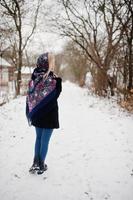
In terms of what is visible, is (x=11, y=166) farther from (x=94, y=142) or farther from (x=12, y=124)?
(x=12, y=124)

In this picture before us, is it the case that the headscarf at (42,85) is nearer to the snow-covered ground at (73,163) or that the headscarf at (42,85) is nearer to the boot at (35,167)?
the boot at (35,167)

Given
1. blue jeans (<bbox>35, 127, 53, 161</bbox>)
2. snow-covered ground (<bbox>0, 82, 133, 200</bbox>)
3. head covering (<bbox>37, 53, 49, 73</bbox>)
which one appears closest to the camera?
snow-covered ground (<bbox>0, 82, 133, 200</bbox>)

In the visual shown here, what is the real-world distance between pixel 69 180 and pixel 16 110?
840cm

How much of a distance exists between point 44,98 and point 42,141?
0.83 m

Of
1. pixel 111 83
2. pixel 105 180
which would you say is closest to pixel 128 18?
pixel 111 83

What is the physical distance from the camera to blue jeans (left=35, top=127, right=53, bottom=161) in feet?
16.3

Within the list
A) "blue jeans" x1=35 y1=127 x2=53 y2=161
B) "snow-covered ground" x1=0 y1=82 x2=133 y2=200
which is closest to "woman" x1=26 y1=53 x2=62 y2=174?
"blue jeans" x1=35 y1=127 x2=53 y2=161

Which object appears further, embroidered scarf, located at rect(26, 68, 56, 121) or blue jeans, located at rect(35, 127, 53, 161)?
blue jeans, located at rect(35, 127, 53, 161)

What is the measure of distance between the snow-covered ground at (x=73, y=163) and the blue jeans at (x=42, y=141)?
41 centimetres

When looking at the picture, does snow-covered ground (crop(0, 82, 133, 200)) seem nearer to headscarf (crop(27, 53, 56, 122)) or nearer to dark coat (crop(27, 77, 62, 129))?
dark coat (crop(27, 77, 62, 129))

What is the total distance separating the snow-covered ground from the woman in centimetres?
54

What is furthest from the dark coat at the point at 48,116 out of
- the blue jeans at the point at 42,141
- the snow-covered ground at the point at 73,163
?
the snow-covered ground at the point at 73,163

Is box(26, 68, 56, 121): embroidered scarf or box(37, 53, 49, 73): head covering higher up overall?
box(37, 53, 49, 73): head covering

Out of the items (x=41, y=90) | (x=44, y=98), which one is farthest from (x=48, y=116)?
(x=41, y=90)
